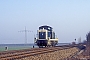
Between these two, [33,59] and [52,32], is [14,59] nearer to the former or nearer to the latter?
[33,59]

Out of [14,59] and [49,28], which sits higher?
[49,28]

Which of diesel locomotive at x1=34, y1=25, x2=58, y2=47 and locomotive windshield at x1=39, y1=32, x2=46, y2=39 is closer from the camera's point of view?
diesel locomotive at x1=34, y1=25, x2=58, y2=47

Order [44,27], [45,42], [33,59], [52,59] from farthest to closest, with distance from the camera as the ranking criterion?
[44,27] < [45,42] < [52,59] < [33,59]

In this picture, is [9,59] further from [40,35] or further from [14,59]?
[40,35]

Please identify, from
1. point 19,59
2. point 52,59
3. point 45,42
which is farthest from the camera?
point 45,42

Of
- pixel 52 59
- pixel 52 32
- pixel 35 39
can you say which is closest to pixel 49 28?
pixel 52 32

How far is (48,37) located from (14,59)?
2992 cm

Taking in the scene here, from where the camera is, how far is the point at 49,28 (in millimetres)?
57188

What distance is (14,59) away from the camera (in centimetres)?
2455

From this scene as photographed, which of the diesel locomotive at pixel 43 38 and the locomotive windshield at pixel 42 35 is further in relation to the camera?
the locomotive windshield at pixel 42 35

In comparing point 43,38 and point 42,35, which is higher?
point 42,35

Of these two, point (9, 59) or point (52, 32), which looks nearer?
point (9, 59)

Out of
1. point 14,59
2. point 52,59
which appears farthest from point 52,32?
point 14,59

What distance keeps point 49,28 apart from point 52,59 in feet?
96.2
